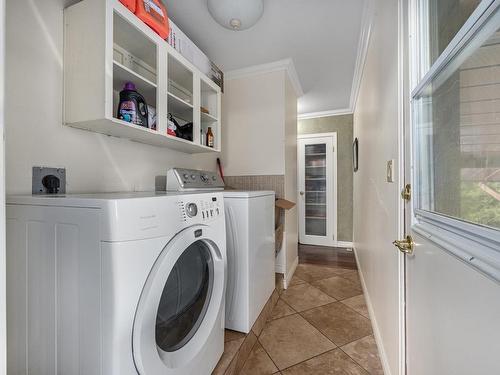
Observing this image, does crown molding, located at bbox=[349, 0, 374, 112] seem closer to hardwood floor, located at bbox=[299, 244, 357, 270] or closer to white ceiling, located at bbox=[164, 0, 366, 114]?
white ceiling, located at bbox=[164, 0, 366, 114]

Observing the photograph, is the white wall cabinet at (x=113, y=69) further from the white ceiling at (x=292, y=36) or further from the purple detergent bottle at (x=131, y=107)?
the white ceiling at (x=292, y=36)

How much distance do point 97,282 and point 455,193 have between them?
1047mm

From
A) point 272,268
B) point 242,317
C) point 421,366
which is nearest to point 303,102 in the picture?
point 272,268

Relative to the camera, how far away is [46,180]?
1042 mm

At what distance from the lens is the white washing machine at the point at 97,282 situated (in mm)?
638

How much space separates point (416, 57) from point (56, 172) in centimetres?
167

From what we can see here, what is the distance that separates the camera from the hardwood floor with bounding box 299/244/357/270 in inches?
121

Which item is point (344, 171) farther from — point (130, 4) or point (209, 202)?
point (130, 4)

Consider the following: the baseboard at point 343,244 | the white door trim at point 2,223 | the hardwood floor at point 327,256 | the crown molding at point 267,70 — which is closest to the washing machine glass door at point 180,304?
the white door trim at point 2,223

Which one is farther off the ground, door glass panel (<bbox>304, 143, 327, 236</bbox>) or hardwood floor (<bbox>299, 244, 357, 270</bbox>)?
door glass panel (<bbox>304, 143, 327, 236</bbox>)

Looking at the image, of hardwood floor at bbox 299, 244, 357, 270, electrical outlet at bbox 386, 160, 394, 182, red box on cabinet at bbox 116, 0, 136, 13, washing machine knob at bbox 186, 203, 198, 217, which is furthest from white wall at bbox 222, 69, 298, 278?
washing machine knob at bbox 186, 203, 198, 217

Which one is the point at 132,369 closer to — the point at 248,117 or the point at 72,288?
the point at 72,288

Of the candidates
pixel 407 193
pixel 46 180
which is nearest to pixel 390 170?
pixel 407 193

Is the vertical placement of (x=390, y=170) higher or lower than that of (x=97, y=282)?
higher
